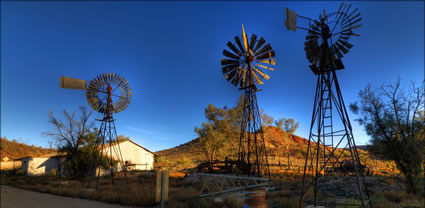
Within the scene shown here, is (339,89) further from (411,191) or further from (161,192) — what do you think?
(411,191)

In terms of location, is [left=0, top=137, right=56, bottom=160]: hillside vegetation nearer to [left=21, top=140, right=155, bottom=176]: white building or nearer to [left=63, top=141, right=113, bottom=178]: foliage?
[left=21, top=140, right=155, bottom=176]: white building

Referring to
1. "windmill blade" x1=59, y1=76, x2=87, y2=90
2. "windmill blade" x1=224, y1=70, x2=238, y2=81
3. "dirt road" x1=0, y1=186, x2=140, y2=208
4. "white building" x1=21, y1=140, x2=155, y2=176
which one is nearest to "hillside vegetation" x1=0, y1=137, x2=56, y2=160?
"white building" x1=21, y1=140, x2=155, y2=176

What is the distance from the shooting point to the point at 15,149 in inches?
2554

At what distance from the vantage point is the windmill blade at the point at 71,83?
14123 mm

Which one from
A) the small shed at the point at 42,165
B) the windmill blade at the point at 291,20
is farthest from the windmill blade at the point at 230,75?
the small shed at the point at 42,165

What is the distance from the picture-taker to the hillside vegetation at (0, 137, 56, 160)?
198ft

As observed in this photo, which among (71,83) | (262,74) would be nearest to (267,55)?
(262,74)

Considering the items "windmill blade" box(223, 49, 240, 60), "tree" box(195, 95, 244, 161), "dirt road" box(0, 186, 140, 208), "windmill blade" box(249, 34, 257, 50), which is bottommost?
"dirt road" box(0, 186, 140, 208)

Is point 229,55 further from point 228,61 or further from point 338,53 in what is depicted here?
point 338,53

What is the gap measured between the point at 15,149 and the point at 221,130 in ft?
205

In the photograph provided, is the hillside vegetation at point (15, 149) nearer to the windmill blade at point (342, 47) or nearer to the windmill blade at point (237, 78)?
the windmill blade at point (237, 78)

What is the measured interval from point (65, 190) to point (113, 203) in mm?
5657

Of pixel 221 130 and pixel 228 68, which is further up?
pixel 228 68

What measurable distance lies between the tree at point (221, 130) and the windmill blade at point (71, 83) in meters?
22.0
